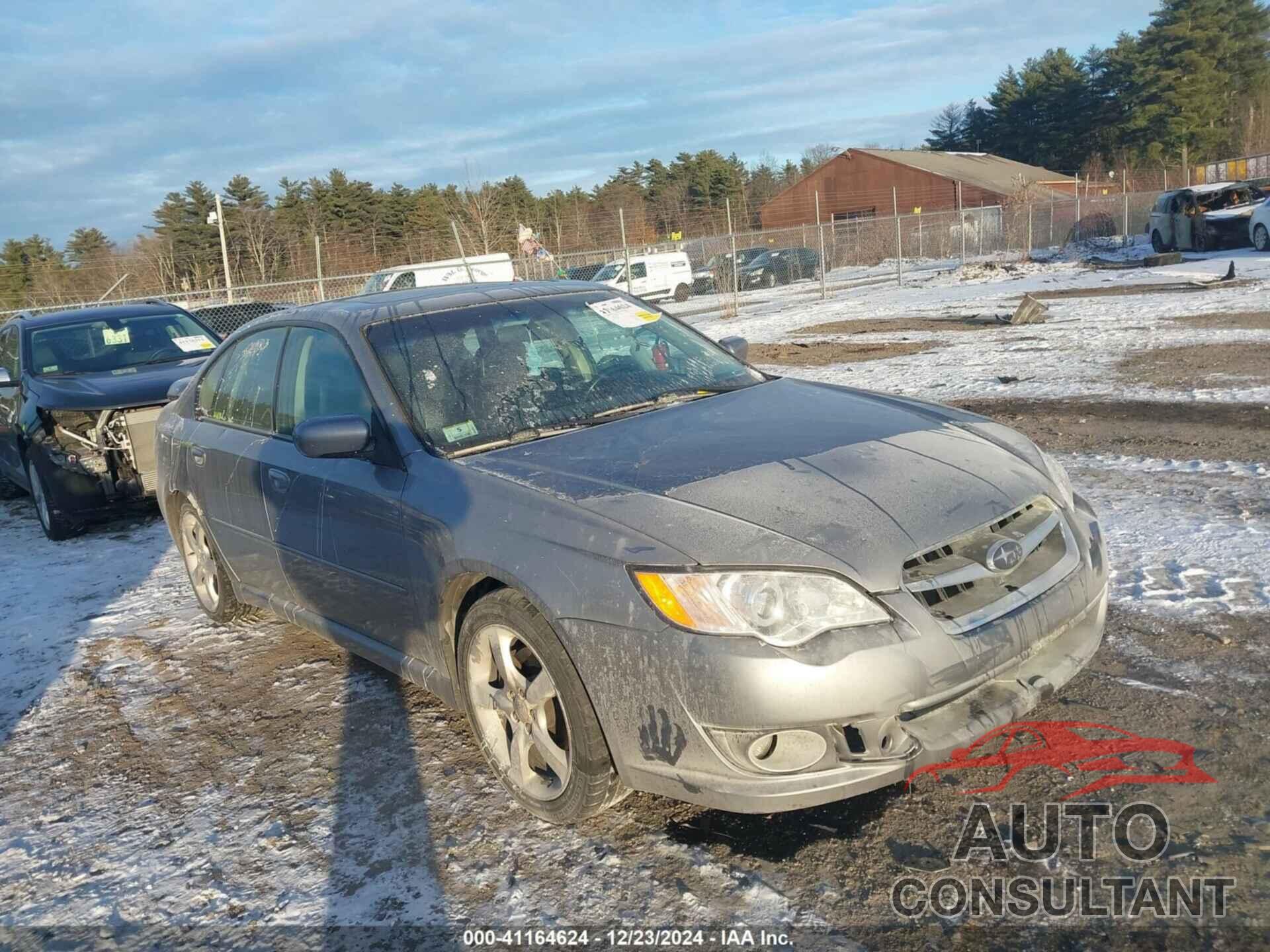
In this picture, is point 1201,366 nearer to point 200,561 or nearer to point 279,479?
point 279,479

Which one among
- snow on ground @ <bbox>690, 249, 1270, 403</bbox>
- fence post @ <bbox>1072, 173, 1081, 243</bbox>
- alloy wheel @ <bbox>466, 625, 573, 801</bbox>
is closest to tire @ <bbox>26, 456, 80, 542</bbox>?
alloy wheel @ <bbox>466, 625, 573, 801</bbox>

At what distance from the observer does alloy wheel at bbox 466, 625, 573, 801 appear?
300cm

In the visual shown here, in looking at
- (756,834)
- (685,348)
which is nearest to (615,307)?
(685,348)

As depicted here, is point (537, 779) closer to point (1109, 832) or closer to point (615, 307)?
point (1109, 832)

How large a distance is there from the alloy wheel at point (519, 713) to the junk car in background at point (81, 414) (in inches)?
185

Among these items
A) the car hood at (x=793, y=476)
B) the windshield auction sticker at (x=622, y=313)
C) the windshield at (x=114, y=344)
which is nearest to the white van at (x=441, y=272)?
the windshield at (x=114, y=344)

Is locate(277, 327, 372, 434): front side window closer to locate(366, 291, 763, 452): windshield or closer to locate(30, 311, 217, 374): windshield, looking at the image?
locate(366, 291, 763, 452): windshield

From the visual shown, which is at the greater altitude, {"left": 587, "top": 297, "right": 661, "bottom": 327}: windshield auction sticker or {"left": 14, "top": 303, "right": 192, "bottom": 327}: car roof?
{"left": 14, "top": 303, "right": 192, "bottom": 327}: car roof

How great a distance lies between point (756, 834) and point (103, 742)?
2764 mm

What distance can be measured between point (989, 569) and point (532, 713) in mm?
1414

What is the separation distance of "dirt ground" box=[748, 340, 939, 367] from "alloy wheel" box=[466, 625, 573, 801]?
31.2 feet

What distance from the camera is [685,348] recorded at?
450cm

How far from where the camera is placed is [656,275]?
94.2 feet

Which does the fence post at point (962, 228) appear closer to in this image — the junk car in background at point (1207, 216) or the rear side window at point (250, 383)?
the junk car in background at point (1207, 216)
